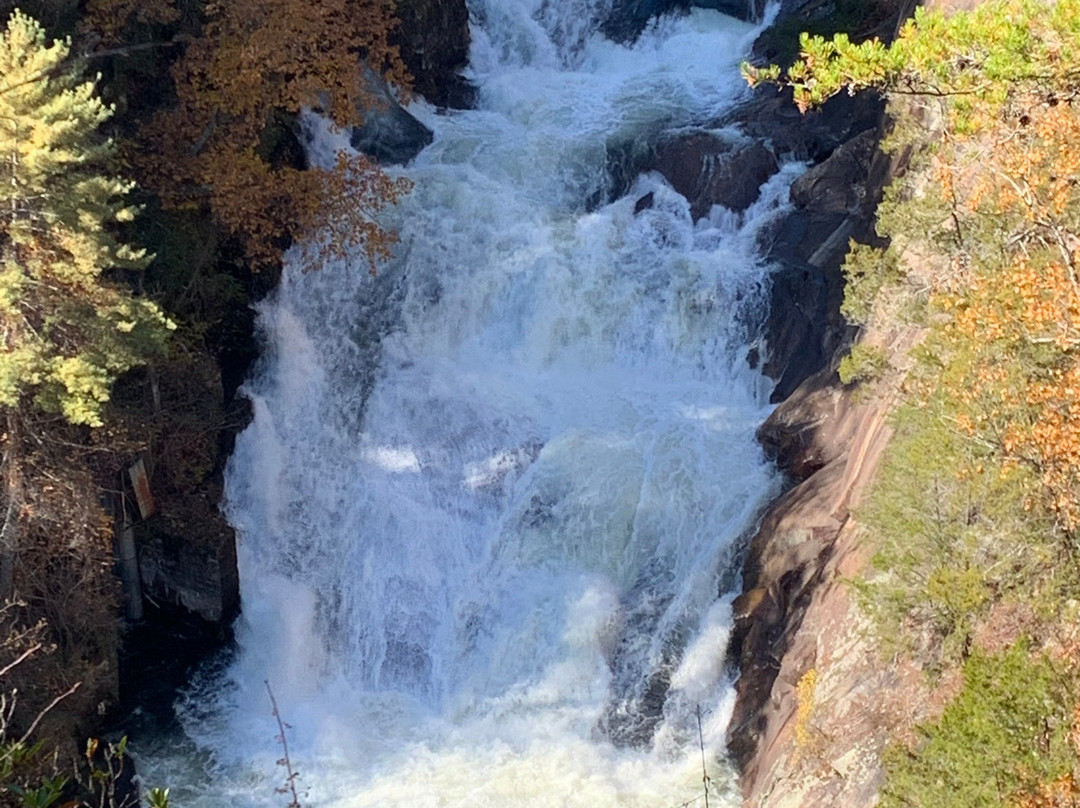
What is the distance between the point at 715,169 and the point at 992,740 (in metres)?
13.1

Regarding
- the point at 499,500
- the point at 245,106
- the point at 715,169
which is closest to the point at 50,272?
the point at 245,106

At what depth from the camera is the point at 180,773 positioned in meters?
14.1

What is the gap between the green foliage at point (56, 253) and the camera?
11531mm

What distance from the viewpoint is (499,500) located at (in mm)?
15953

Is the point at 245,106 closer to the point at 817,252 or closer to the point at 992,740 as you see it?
the point at 817,252

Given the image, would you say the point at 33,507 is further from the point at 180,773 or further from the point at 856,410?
the point at 856,410

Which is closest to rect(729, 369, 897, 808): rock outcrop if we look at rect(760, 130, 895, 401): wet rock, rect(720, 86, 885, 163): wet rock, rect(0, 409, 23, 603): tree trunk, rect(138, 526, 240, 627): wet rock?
rect(760, 130, 895, 401): wet rock

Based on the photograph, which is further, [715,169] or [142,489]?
[715,169]

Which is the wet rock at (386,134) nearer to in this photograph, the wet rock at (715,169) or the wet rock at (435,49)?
the wet rock at (435,49)

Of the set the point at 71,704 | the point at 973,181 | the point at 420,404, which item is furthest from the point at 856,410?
the point at 71,704

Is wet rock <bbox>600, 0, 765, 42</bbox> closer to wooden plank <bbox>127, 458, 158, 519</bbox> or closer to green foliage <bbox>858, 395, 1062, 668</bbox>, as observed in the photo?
wooden plank <bbox>127, 458, 158, 519</bbox>

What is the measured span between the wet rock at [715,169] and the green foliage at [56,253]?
10099mm

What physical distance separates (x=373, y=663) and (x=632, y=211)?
9.35 m

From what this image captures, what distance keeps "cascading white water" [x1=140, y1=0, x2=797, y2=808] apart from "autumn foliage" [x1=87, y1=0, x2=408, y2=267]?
171cm
